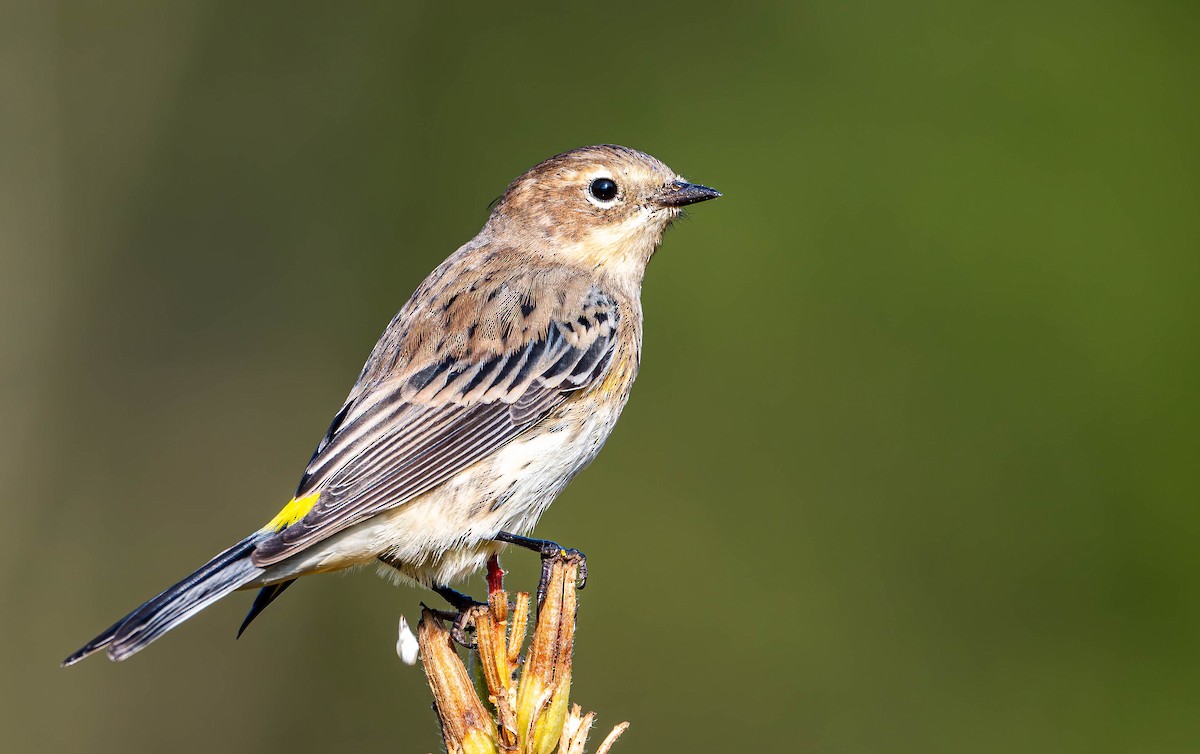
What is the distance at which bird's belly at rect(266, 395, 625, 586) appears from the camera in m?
4.50

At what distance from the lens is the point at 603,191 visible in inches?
219

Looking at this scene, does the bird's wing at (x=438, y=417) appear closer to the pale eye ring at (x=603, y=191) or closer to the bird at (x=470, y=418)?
the bird at (x=470, y=418)

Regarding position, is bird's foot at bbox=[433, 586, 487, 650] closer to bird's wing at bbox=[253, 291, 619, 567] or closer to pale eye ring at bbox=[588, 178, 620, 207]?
bird's wing at bbox=[253, 291, 619, 567]

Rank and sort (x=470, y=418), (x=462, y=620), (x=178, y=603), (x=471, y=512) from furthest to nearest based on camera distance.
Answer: (x=470, y=418) → (x=471, y=512) → (x=462, y=620) → (x=178, y=603)

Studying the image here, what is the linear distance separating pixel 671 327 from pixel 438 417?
3628mm

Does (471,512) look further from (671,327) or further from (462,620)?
(671,327)

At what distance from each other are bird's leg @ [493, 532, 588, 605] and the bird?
0.01 meters

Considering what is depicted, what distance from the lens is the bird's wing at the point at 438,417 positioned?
4.43 metres

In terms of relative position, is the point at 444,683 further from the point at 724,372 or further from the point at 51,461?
the point at 51,461

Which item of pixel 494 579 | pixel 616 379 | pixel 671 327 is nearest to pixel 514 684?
pixel 494 579

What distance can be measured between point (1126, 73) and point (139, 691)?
7.45 m

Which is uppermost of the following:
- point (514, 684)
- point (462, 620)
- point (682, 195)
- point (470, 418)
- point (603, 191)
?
point (603, 191)

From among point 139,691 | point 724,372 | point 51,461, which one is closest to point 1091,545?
point 724,372

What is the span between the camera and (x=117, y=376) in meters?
8.27
